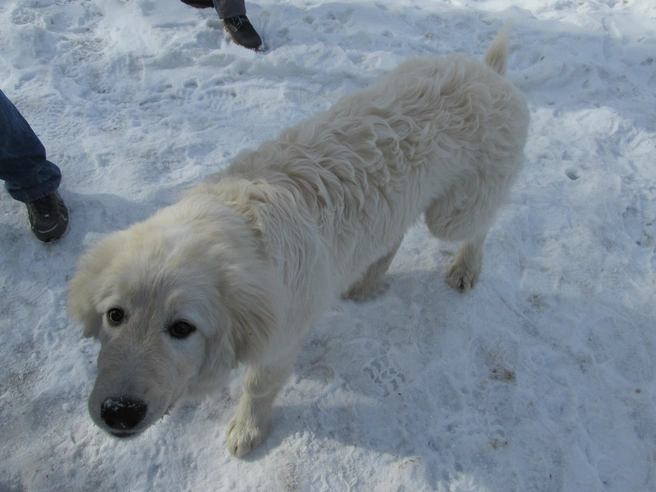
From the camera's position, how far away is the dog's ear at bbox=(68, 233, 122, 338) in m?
1.72

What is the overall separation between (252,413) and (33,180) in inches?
78.9

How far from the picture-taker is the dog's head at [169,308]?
1548 millimetres

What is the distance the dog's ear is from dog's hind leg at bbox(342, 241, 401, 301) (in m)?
1.58

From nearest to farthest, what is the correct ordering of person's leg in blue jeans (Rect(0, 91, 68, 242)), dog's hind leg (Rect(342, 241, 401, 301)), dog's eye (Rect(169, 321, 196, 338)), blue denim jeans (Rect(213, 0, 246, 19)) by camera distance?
dog's eye (Rect(169, 321, 196, 338))
person's leg in blue jeans (Rect(0, 91, 68, 242))
dog's hind leg (Rect(342, 241, 401, 301))
blue denim jeans (Rect(213, 0, 246, 19))

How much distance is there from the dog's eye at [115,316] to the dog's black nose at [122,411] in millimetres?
278

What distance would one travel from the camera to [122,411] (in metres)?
1.51

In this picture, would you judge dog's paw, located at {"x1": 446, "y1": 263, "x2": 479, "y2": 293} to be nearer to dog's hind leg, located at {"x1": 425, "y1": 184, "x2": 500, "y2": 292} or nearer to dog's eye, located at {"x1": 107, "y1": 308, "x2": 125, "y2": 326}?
dog's hind leg, located at {"x1": 425, "y1": 184, "x2": 500, "y2": 292}

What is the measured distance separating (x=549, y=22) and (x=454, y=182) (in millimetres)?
3394

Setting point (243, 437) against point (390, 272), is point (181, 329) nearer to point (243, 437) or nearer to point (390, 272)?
point (243, 437)

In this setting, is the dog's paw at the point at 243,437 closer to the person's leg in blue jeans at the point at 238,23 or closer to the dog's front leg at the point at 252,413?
the dog's front leg at the point at 252,413

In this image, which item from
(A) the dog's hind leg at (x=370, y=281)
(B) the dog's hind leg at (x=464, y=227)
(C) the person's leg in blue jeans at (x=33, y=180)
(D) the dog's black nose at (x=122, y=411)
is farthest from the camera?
(A) the dog's hind leg at (x=370, y=281)

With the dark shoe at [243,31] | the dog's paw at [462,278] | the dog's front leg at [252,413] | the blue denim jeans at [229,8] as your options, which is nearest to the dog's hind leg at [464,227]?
the dog's paw at [462,278]

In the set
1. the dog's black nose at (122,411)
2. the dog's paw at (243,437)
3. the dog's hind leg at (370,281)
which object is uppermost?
the dog's black nose at (122,411)

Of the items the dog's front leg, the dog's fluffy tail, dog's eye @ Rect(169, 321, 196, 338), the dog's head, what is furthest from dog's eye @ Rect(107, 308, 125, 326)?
the dog's fluffy tail
